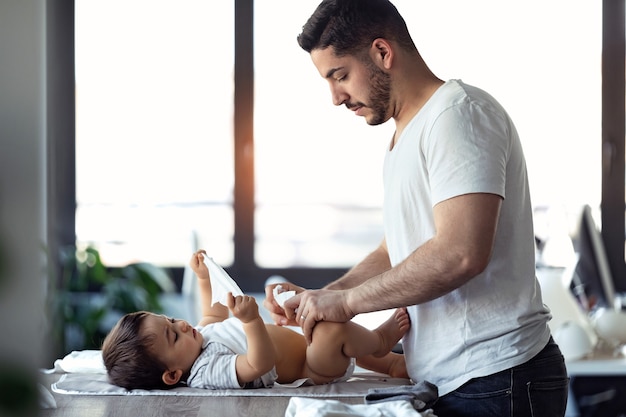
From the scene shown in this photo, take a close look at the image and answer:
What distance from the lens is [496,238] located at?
1458 mm

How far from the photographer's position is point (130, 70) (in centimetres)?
400

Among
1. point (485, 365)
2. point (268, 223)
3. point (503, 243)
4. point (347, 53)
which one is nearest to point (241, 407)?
point (485, 365)

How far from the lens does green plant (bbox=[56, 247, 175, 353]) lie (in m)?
3.66

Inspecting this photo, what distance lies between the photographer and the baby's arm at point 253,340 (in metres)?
1.55

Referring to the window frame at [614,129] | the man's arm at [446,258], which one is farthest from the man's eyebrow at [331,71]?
the window frame at [614,129]

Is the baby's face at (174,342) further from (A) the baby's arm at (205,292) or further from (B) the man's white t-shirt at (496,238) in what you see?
(B) the man's white t-shirt at (496,238)

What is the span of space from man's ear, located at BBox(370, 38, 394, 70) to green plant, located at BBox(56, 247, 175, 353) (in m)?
2.37

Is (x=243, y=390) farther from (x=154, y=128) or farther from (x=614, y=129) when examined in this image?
(x=614, y=129)

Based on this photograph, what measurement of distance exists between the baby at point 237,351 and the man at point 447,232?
9 centimetres

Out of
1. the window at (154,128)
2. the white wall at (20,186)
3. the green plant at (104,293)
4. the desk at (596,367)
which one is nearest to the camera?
the white wall at (20,186)

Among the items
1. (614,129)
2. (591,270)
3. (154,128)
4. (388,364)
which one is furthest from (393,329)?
(614,129)

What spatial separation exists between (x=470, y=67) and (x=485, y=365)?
280cm

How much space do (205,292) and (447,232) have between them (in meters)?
0.82

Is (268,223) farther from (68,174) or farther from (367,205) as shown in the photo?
(68,174)
